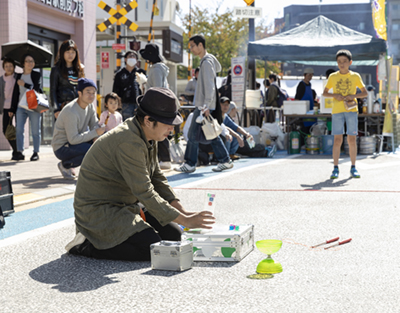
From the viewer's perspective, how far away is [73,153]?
27.1ft

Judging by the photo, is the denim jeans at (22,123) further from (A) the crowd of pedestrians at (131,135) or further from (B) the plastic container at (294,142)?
(B) the plastic container at (294,142)

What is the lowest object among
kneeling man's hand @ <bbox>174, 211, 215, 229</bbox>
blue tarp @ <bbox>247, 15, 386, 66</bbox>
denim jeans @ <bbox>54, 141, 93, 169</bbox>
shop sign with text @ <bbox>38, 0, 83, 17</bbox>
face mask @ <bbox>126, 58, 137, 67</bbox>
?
kneeling man's hand @ <bbox>174, 211, 215, 229</bbox>

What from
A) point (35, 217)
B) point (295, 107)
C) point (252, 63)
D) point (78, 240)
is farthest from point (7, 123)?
point (78, 240)

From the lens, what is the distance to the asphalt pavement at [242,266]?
125 inches

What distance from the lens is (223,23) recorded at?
45125 millimetres

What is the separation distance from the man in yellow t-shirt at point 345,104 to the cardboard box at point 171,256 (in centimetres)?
560

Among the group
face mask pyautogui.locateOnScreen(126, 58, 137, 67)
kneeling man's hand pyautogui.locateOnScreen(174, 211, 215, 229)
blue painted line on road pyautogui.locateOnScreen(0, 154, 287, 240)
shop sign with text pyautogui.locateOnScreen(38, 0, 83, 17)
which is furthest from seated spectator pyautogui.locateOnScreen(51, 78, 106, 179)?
shop sign with text pyautogui.locateOnScreen(38, 0, 83, 17)

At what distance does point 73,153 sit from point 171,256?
4.76 m

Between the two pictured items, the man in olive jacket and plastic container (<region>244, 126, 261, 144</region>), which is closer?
the man in olive jacket

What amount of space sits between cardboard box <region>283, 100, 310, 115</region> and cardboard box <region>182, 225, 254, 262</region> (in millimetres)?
11375

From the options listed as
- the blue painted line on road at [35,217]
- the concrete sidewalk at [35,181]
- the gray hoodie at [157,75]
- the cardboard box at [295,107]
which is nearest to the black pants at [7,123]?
the concrete sidewalk at [35,181]

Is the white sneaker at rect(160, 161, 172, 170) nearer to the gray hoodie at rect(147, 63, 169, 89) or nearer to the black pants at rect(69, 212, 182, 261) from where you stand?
the gray hoodie at rect(147, 63, 169, 89)

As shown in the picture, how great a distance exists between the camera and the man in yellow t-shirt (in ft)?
29.8

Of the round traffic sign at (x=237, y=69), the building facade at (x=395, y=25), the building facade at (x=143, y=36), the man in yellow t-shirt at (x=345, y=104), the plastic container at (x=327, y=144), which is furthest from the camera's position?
the building facade at (x=395, y=25)
